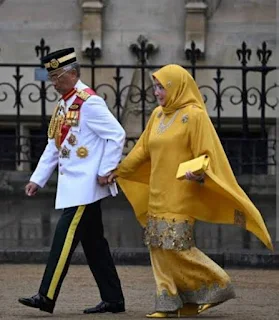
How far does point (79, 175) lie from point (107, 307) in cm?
88

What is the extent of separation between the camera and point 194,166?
8.35m

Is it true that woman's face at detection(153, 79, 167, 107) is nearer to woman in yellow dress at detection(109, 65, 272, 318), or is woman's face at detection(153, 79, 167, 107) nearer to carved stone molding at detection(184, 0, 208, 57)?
woman in yellow dress at detection(109, 65, 272, 318)

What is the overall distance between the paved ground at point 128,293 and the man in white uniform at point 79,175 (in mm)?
201

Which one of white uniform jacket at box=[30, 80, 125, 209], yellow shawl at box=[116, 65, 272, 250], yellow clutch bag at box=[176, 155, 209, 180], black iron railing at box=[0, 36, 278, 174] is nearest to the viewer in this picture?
yellow clutch bag at box=[176, 155, 209, 180]

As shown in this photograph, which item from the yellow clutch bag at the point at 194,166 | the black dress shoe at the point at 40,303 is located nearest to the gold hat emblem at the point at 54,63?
the yellow clutch bag at the point at 194,166

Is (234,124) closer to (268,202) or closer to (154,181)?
(268,202)

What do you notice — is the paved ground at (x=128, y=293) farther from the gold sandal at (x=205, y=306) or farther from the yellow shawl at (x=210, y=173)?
the yellow shawl at (x=210, y=173)

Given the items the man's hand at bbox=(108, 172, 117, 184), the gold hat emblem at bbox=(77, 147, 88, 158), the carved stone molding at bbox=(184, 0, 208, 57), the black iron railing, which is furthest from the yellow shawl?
the carved stone molding at bbox=(184, 0, 208, 57)

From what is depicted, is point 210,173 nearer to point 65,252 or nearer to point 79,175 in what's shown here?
point 79,175

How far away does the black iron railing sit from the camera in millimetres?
15766

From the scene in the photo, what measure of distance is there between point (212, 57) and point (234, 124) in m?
0.83

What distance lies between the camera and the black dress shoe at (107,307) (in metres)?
9.05

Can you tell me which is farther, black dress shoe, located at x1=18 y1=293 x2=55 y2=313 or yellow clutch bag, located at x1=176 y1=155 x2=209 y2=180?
black dress shoe, located at x1=18 y1=293 x2=55 y2=313

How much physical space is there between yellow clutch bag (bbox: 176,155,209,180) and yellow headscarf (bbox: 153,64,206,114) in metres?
0.40
